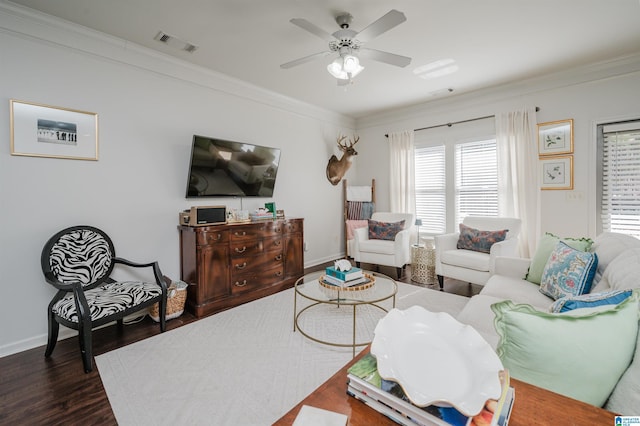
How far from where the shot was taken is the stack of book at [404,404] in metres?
0.60

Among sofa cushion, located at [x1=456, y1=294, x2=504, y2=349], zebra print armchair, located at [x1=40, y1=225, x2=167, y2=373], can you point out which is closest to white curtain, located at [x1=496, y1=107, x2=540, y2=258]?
sofa cushion, located at [x1=456, y1=294, x2=504, y2=349]

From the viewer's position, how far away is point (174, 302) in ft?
8.93

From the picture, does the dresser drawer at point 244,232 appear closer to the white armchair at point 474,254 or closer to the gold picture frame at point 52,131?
the gold picture frame at point 52,131

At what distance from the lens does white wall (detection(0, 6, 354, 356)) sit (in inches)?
87.0

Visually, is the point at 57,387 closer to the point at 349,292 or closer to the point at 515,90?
the point at 349,292

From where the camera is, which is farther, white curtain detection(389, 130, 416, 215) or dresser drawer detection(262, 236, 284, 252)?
white curtain detection(389, 130, 416, 215)

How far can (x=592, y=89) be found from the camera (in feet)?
11.2

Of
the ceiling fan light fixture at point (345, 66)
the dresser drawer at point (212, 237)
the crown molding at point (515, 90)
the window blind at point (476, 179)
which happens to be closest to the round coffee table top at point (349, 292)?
the dresser drawer at point (212, 237)

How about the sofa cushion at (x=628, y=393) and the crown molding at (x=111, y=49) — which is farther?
the crown molding at (x=111, y=49)

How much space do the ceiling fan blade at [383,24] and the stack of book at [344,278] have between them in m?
1.83

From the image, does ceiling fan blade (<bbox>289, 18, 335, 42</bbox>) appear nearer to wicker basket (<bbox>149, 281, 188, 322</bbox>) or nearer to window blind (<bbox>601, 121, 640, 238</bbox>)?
wicker basket (<bbox>149, 281, 188, 322</bbox>)

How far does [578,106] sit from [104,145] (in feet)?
17.3

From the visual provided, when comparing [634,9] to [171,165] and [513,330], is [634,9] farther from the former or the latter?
[171,165]

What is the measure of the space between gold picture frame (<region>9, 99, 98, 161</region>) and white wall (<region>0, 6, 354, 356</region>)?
0.16ft
